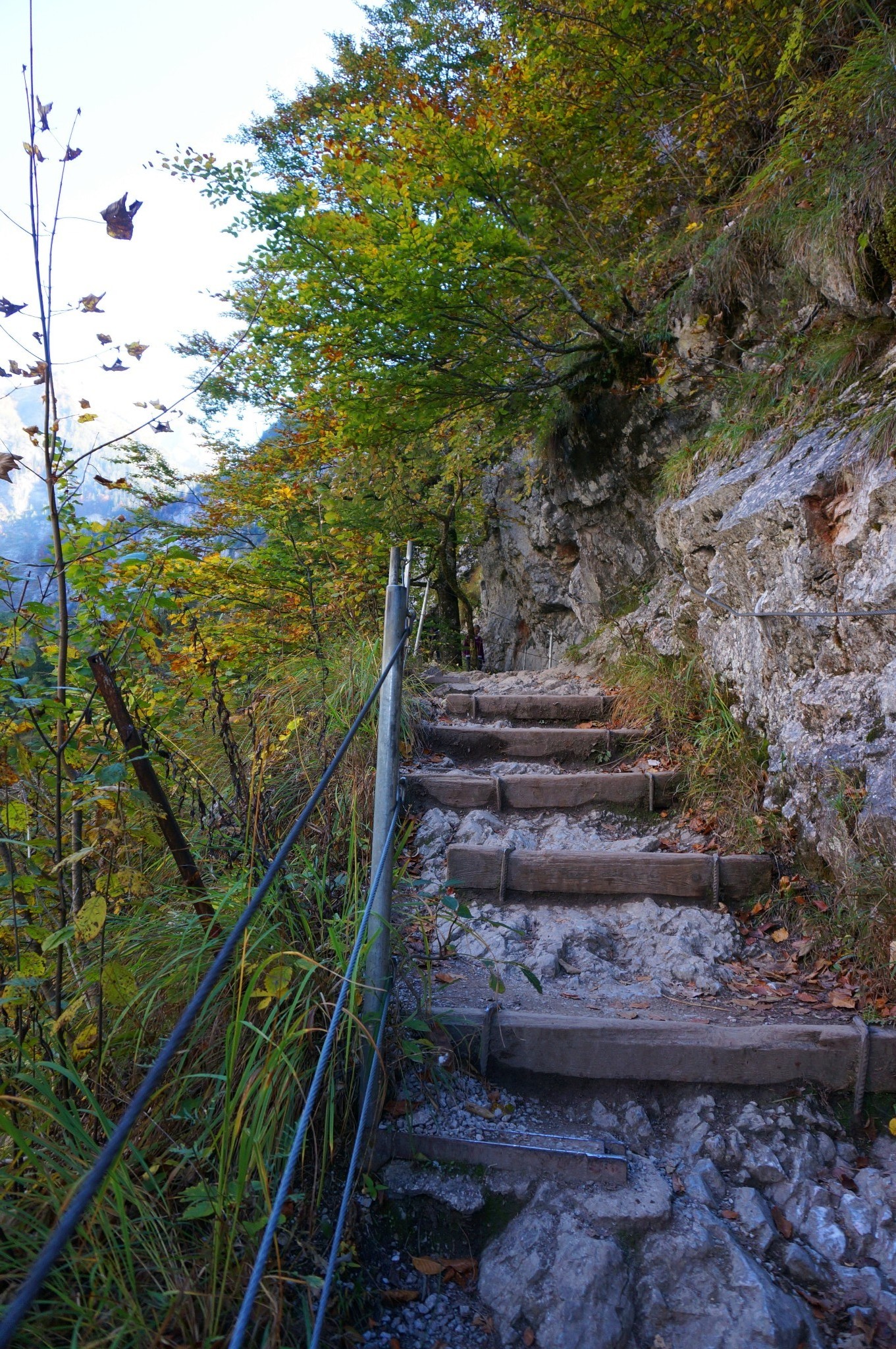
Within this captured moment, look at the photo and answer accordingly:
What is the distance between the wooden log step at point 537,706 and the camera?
5039 millimetres

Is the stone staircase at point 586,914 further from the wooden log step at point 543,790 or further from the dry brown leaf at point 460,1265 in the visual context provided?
the dry brown leaf at point 460,1265

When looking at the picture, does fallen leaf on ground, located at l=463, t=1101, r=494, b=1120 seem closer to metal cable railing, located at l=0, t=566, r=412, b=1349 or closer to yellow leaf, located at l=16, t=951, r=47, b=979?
metal cable railing, located at l=0, t=566, r=412, b=1349

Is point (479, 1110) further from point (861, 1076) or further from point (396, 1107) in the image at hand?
point (861, 1076)

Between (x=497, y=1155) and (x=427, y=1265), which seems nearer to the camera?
(x=427, y=1265)

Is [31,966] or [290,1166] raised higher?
[31,966]

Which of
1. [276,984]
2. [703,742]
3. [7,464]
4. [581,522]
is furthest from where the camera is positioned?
[581,522]

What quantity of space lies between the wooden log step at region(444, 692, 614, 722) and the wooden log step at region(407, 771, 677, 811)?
1.12 meters

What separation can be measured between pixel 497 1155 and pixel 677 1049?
67cm

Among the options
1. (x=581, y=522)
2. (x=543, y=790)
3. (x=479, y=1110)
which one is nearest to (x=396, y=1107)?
(x=479, y=1110)

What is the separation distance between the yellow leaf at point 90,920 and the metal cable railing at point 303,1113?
39 cm

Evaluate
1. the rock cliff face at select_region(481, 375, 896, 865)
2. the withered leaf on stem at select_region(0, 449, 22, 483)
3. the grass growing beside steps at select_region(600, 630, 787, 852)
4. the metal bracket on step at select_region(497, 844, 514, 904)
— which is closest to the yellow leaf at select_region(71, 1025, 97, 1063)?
the withered leaf on stem at select_region(0, 449, 22, 483)

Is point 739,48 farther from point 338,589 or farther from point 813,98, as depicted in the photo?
point 338,589

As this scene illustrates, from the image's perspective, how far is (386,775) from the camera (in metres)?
2.16

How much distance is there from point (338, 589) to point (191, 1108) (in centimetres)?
483
